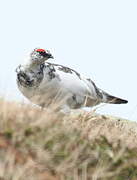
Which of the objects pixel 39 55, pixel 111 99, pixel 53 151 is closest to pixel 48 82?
pixel 39 55

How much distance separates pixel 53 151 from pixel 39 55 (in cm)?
318

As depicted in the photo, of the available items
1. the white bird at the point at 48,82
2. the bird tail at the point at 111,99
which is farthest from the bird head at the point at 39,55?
the bird tail at the point at 111,99

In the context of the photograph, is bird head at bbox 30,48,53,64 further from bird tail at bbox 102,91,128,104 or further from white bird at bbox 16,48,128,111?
bird tail at bbox 102,91,128,104

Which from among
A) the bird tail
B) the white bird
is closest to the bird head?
the white bird

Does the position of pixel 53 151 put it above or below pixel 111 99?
above

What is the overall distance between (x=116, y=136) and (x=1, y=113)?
1783 mm

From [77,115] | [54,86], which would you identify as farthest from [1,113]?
[54,86]

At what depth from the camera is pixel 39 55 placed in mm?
7559

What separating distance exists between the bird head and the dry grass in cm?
216

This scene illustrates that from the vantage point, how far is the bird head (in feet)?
24.7

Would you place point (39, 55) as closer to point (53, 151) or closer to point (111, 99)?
point (111, 99)

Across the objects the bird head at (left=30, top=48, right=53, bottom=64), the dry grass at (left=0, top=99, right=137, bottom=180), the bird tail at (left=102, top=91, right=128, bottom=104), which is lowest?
the bird tail at (left=102, top=91, right=128, bottom=104)

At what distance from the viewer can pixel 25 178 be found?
4133 millimetres

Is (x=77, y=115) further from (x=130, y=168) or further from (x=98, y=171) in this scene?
(x=98, y=171)
